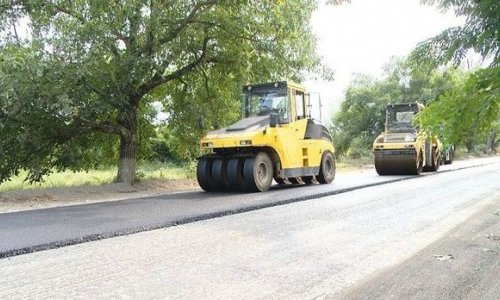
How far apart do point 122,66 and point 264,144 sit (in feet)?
12.2

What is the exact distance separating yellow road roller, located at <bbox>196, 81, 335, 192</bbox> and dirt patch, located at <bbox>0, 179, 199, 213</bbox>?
1.60 metres

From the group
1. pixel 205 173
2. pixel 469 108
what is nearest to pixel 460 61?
pixel 469 108

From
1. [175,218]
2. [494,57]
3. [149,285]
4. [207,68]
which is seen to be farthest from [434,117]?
[207,68]

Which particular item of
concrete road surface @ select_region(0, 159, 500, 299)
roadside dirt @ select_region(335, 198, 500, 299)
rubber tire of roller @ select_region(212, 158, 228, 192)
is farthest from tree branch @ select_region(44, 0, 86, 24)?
roadside dirt @ select_region(335, 198, 500, 299)

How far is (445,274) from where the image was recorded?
354cm

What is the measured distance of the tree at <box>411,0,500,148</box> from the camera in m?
1.48

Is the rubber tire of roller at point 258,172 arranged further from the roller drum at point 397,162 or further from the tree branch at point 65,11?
the roller drum at point 397,162

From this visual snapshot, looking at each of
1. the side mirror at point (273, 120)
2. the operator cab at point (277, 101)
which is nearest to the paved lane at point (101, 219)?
the side mirror at point (273, 120)

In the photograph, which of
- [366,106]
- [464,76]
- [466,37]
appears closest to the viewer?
[464,76]

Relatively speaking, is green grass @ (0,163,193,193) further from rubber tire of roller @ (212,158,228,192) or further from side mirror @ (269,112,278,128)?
side mirror @ (269,112,278,128)

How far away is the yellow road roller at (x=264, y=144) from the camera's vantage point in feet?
34.1

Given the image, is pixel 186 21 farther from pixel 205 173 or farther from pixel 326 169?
pixel 326 169

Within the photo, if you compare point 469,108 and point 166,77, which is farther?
point 166,77

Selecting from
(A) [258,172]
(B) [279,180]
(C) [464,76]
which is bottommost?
(B) [279,180]
